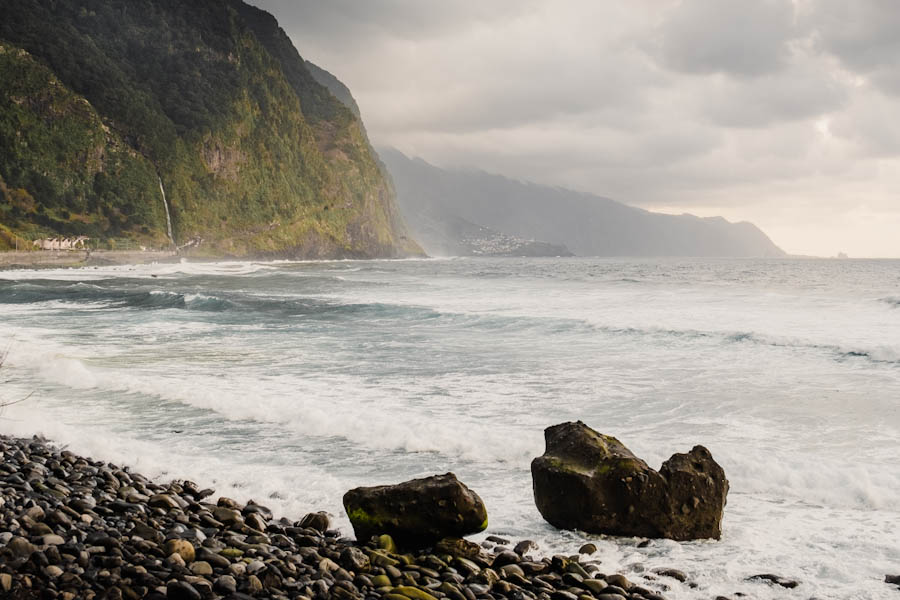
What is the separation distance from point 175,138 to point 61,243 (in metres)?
44.1

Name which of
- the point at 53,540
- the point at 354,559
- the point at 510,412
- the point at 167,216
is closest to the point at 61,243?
the point at 167,216

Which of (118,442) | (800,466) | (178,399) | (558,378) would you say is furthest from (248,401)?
(800,466)

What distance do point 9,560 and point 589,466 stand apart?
4.93 meters

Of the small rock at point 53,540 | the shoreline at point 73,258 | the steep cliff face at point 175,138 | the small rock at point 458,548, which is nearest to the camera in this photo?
the small rock at point 53,540

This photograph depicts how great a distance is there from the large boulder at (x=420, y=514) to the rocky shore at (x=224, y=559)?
13 centimetres

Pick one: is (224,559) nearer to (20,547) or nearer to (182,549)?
(182,549)

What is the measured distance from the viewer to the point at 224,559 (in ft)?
17.1

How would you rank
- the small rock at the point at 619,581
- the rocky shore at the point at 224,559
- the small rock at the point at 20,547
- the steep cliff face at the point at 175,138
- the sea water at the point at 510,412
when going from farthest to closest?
1. the steep cliff face at the point at 175,138
2. the sea water at the point at 510,412
3. the small rock at the point at 619,581
4. the small rock at the point at 20,547
5. the rocky shore at the point at 224,559

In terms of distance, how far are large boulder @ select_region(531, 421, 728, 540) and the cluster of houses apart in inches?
3865

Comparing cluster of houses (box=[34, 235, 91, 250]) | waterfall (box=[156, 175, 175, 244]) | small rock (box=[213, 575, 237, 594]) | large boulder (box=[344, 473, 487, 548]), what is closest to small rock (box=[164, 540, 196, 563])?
small rock (box=[213, 575, 237, 594])

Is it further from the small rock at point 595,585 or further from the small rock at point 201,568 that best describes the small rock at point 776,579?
the small rock at point 201,568

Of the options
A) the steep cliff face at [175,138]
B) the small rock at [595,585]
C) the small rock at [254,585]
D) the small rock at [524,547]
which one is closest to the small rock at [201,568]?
the small rock at [254,585]

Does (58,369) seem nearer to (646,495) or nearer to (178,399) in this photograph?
(178,399)

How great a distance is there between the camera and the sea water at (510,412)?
660 centimetres
